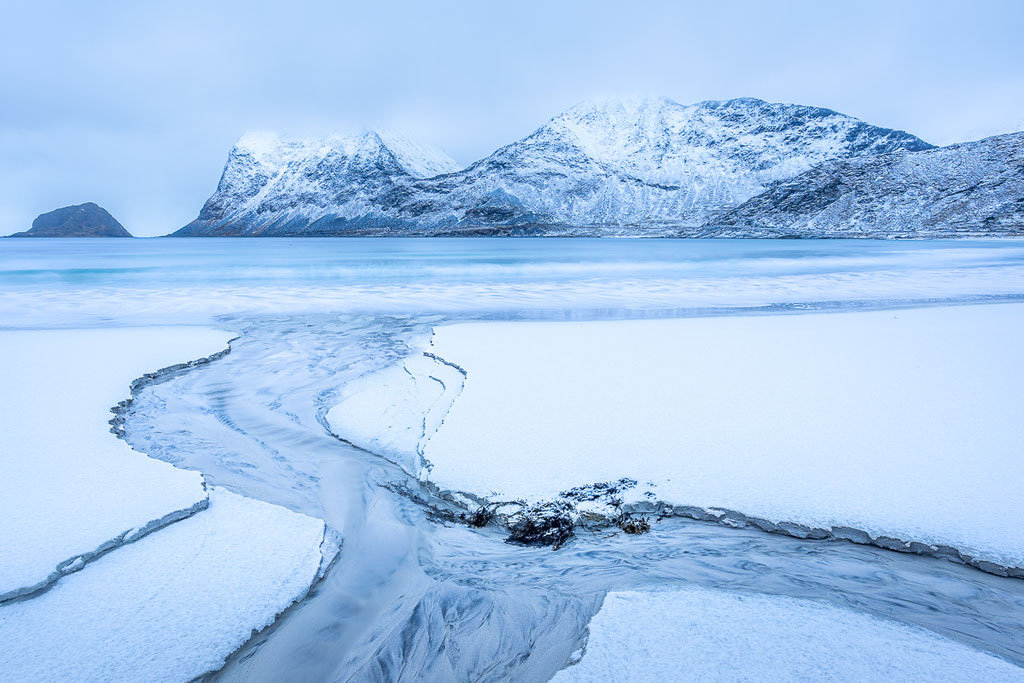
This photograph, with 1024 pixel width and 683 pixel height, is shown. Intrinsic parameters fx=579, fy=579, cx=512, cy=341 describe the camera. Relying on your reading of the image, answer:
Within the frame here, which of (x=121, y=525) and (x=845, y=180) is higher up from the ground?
(x=845, y=180)

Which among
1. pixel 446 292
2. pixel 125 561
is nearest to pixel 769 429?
pixel 125 561

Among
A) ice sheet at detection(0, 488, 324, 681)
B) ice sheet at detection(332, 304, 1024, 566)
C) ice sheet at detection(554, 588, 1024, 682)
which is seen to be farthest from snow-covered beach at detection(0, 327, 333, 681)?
ice sheet at detection(554, 588, 1024, 682)

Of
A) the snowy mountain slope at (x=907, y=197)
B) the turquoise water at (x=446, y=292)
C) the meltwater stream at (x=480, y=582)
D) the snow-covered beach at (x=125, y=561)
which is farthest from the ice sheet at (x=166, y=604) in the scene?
the snowy mountain slope at (x=907, y=197)

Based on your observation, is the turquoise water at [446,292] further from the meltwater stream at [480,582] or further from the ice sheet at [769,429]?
the meltwater stream at [480,582]

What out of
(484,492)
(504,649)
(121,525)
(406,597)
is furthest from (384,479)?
(504,649)

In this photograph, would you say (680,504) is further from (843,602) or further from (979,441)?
(979,441)

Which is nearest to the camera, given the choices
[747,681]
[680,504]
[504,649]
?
[747,681]
